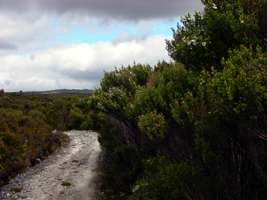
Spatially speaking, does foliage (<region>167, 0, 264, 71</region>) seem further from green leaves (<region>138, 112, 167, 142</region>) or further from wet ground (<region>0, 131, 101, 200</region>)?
wet ground (<region>0, 131, 101, 200</region>)

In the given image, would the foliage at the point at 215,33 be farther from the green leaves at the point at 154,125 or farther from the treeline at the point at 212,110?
the green leaves at the point at 154,125

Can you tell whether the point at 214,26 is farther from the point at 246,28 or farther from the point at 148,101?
the point at 148,101

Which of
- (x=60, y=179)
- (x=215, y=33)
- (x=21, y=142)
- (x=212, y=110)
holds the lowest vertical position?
(x=60, y=179)

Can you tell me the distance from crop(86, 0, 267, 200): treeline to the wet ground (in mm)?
10107

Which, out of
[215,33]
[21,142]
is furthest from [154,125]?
[21,142]

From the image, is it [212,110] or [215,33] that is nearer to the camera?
[212,110]

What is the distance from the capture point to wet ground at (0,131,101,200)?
85.0 feet

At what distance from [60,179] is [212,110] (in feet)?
63.5

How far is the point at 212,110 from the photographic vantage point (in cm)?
1166

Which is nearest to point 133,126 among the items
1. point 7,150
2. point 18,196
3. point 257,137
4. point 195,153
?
point 18,196

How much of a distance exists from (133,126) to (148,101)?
8505 mm

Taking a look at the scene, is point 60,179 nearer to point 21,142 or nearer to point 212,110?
point 21,142

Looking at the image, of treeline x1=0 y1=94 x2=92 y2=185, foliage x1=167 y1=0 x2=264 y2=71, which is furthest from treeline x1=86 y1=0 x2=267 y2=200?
treeline x1=0 y1=94 x2=92 y2=185

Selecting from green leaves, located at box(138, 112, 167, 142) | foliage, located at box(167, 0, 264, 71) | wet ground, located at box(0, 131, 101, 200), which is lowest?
wet ground, located at box(0, 131, 101, 200)
